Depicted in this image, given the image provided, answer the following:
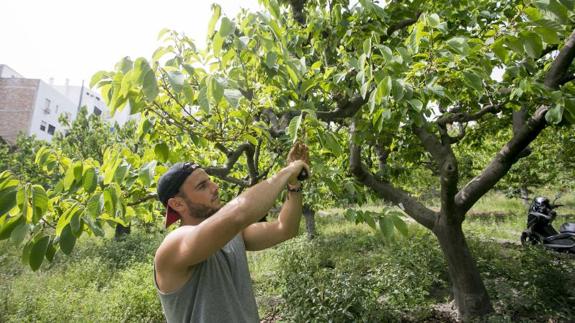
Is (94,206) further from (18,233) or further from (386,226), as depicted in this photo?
(386,226)

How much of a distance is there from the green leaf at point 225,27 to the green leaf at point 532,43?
1.34 m

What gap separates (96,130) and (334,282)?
13.3 meters

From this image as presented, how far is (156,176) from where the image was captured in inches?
87.5

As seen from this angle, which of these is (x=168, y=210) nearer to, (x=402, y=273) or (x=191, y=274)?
(x=191, y=274)

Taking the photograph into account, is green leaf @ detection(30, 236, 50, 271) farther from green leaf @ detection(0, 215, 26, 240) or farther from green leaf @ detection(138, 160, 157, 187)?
green leaf @ detection(138, 160, 157, 187)

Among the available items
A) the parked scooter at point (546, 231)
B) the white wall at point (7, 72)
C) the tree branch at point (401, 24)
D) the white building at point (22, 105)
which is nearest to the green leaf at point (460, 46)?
the tree branch at point (401, 24)

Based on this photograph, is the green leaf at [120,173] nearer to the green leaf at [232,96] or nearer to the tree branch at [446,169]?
the green leaf at [232,96]

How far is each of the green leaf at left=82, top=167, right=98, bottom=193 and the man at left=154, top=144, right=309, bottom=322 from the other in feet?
1.02

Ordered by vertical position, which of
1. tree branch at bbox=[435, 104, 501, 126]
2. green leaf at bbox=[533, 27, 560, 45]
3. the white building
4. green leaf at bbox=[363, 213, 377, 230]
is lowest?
green leaf at bbox=[363, 213, 377, 230]

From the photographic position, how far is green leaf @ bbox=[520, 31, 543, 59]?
1567 millimetres

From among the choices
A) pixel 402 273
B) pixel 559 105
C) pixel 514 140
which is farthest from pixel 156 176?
pixel 402 273

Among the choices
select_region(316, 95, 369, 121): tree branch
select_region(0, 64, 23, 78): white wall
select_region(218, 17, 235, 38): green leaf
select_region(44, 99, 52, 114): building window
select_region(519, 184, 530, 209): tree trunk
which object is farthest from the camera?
select_region(44, 99, 52, 114): building window

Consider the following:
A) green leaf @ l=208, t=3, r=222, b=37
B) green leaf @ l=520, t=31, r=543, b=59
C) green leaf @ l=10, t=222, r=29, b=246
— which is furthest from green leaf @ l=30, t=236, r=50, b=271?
green leaf @ l=520, t=31, r=543, b=59

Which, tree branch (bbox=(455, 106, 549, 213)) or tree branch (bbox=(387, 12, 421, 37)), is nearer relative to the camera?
tree branch (bbox=(455, 106, 549, 213))
